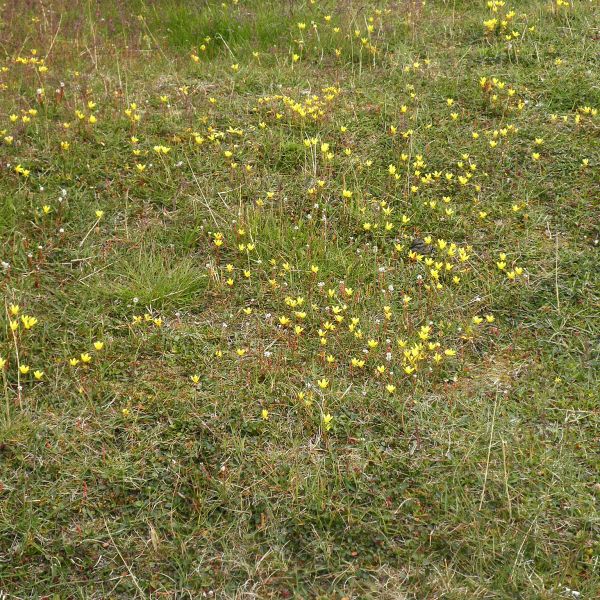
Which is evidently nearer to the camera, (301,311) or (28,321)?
(28,321)

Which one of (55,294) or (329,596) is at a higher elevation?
(55,294)

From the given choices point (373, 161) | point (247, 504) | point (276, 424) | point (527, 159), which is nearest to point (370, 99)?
point (373, 161)

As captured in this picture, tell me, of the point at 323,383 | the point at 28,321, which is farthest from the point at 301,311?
the point at 28,321

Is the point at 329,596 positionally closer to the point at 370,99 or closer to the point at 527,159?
the point at 527,159

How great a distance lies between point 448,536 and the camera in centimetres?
321

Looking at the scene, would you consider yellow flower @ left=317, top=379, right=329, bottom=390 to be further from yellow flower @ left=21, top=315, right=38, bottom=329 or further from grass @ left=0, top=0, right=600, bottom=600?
yellow flower @ left=21, top=315, right=38, bottom=329

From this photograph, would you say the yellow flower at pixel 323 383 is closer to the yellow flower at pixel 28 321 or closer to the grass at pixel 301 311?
the grass at pixel 301 311

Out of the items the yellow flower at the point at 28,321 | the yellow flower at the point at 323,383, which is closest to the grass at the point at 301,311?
the yellow flower at the point at 323,383

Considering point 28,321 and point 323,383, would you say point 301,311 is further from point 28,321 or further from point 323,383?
→ point 28,321

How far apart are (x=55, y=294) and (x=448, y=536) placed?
104 inches

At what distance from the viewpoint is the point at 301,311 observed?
4.32 meters

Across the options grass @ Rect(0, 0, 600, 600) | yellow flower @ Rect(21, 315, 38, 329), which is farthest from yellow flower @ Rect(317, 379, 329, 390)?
yellow flower @ Rect(21, 315, 38, 329)

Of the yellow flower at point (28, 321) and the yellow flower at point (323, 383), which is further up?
the yellow flower at point (28, 321)

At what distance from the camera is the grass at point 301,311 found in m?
3.20
